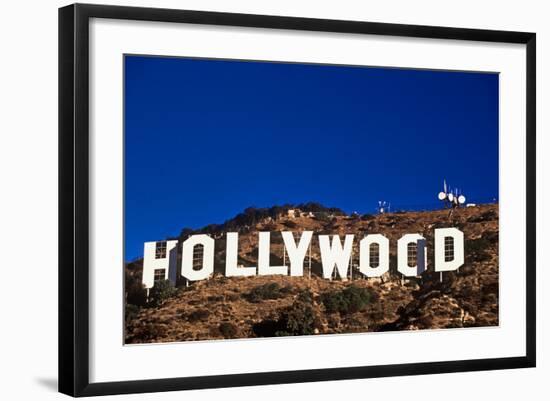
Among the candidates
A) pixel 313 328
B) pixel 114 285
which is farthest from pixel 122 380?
pixel 313 328

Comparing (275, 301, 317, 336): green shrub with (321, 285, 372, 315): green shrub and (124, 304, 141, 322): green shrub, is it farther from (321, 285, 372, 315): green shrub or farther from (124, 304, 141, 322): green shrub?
(124, 304, 141, 322): green shrub

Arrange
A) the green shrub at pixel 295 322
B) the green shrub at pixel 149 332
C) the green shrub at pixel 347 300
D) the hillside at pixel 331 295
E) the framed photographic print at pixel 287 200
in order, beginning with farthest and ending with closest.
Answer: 1. the green shrub at pixel 347 300
2. the green shrub at pixel 295 322
3. the hillside at pixel 331 295
4. the green shrub at pixel 149 332
5. the framed photographic print at pixel 287 200

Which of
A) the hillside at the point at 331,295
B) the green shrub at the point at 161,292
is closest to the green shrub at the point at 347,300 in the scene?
the hillside at the point at 331,295

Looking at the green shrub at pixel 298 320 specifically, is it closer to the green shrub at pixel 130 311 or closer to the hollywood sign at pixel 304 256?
the hollywood sign at pixel 304 256

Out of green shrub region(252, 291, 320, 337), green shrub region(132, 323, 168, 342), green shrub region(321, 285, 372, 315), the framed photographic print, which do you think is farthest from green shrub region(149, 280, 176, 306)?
green shrub region(321, 285, 372, 315)

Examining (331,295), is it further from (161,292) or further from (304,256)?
(161,292)

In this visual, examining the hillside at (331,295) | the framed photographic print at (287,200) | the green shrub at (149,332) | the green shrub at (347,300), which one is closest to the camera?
the framed photographic print at (287,200)

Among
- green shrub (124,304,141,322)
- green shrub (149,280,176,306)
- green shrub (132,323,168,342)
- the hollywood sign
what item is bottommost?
green shrub (132,323,168,342)
